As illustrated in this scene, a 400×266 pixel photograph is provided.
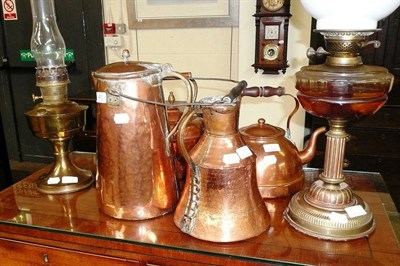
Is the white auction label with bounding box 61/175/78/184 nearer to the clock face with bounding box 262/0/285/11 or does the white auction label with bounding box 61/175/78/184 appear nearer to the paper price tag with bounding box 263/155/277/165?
the paper price tag with bounding box 263/155/277/165

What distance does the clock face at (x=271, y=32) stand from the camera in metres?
2.36

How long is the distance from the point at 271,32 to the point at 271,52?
0.12 meters

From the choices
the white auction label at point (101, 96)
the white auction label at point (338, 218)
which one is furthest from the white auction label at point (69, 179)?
the white auction label at point (338, 218)

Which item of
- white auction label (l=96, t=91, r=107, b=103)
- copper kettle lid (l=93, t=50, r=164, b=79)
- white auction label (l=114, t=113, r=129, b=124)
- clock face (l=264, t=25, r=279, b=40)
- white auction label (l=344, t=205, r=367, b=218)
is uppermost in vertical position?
clock face (l=264, t=25, r=279, b=40)

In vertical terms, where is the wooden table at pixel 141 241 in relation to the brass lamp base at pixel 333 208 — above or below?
below

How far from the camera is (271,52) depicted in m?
2.42

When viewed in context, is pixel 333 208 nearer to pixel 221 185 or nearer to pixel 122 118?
pixel 221 185

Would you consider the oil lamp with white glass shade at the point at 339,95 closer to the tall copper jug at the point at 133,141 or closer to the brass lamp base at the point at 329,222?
the brass lamp base at the point at 329,222

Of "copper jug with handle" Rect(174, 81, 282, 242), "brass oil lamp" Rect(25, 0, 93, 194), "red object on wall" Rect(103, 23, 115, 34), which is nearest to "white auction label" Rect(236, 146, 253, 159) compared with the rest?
"copper jug with handle" Rect(174, 81, 282, 242)

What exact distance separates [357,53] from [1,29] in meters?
3.18

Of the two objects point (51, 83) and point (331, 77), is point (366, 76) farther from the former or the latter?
point (51, 83)

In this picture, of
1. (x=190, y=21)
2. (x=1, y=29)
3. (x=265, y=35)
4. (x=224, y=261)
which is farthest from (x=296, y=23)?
(x=1, y=29)

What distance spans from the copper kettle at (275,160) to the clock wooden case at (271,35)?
1293 millimetres

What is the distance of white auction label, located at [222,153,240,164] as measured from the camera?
0.96m
